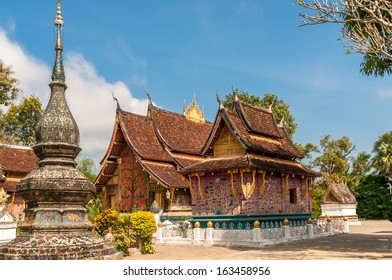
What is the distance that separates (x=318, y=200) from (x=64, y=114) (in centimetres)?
3175

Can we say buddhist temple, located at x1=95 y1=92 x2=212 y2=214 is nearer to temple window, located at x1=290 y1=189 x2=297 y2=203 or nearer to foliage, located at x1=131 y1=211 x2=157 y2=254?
temple window, located at x1=290 y1=189 x2=297 y2=203

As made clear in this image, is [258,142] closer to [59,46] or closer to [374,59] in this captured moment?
[374,59]

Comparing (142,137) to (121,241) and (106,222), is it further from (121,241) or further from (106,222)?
(121,241)

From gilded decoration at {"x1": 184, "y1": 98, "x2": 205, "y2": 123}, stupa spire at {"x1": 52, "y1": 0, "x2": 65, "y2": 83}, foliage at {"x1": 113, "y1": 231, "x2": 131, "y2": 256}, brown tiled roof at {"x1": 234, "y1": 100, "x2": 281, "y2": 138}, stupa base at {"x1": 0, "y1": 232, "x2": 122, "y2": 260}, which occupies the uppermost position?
gilded decoration at {"x1": 184, "y1": 98, "x2": 205, "y2": 123}

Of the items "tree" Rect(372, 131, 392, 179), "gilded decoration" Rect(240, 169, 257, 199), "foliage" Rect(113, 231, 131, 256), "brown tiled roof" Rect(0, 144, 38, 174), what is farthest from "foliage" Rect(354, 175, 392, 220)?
"foliage" Rect(113, 231, 131, 256)

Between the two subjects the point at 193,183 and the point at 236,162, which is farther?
the point at 193,183

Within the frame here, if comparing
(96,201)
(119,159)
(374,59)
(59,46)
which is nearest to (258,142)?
(374,59)

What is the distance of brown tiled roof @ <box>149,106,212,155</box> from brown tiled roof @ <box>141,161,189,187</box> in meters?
1.52

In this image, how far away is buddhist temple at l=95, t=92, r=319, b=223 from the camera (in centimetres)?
1850

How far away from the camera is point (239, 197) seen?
1822 cm

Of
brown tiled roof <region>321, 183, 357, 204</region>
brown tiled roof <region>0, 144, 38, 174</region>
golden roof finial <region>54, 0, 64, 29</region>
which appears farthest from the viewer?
brown tiled roof <region>321, 183, 357, 204</region>

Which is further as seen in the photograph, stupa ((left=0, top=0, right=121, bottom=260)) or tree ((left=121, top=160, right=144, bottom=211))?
tree ((left=121, top=160, right=144, bottom=211))

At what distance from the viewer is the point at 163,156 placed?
26.0 meters

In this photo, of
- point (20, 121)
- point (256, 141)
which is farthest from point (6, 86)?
point (256, 141)
